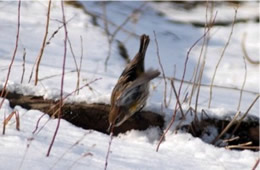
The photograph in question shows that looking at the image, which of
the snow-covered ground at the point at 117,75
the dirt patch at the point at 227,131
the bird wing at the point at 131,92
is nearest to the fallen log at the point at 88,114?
the snow-covered ground at the point at 117,75

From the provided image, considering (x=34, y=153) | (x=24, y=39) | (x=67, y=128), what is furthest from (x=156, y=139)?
(x=24, y=39)

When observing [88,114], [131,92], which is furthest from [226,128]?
[88,114]

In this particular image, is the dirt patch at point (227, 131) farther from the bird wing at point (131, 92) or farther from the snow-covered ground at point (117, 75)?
the bird wing at point (131, 92)

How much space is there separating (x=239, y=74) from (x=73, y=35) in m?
1.75

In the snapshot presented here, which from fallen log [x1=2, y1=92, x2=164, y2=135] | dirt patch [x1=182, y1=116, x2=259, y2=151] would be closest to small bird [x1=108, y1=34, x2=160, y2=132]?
fallen log [x1=2, y1=92, x2=164, y2=135]

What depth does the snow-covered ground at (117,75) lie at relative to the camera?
2.80 m

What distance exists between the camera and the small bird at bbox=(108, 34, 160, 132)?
358 cm

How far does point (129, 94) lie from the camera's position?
12.5ft

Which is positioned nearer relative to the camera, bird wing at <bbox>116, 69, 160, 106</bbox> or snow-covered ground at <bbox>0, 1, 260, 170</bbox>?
snow-covered ground at <bbox>0, 1, 260, 170</bbox>

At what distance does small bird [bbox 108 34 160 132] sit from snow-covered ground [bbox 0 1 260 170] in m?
0.16

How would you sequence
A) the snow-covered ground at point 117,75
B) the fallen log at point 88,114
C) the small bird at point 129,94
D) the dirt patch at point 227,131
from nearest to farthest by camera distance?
the snow-covered ground at point 117,75 → the small bird at point 129,94 → the fallen log at point 88,114 → the dirt patch at point 227,131

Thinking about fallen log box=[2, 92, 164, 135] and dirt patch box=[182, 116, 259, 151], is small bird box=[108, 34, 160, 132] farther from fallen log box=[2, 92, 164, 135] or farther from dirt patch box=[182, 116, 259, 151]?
dirt patch box=[182, 116, 259, 151]

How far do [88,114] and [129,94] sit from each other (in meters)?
0.30

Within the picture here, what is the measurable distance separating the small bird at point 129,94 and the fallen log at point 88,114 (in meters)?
0.10
